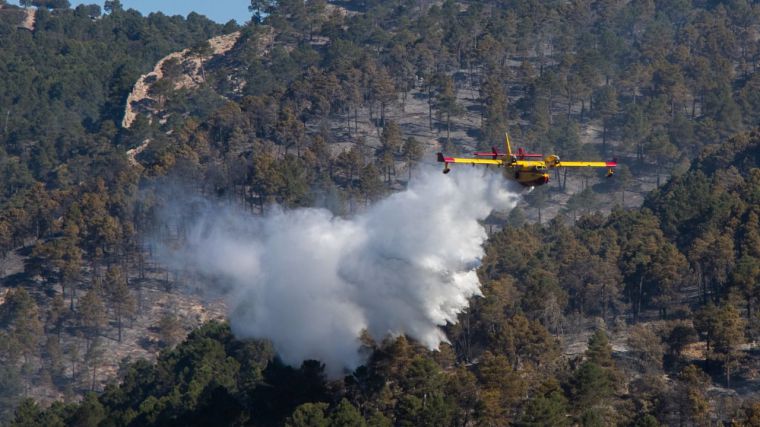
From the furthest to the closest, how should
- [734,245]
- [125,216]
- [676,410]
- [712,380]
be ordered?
[125,216] → [734,245] → [712,380] → [676,410]

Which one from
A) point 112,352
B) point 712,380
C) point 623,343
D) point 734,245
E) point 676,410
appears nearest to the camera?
point 676,410

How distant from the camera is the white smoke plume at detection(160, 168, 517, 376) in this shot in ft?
353

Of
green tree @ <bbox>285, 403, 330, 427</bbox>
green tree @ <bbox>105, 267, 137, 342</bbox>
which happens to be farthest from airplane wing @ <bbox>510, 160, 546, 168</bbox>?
green tree @ <bbox>105, 267, 137, 342</bbox>

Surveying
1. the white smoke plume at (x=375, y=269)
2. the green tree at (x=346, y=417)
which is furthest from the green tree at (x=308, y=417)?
the white smoke plume at (x=375, y=269)

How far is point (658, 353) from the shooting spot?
4432 inches

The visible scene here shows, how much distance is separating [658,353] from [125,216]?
94579 mm

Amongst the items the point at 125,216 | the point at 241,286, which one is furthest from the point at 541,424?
the point at 125,216

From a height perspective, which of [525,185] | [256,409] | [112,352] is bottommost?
[112,352]

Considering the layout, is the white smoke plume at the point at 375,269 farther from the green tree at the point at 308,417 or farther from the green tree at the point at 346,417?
the green tree at the point at 346,417

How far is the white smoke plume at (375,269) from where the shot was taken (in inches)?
4235

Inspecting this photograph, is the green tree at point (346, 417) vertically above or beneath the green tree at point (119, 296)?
above

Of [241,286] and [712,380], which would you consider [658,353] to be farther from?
[241,286]

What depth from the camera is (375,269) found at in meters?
110

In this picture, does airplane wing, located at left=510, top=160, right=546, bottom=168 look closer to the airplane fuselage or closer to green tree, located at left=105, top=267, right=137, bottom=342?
the airplane fuselage
